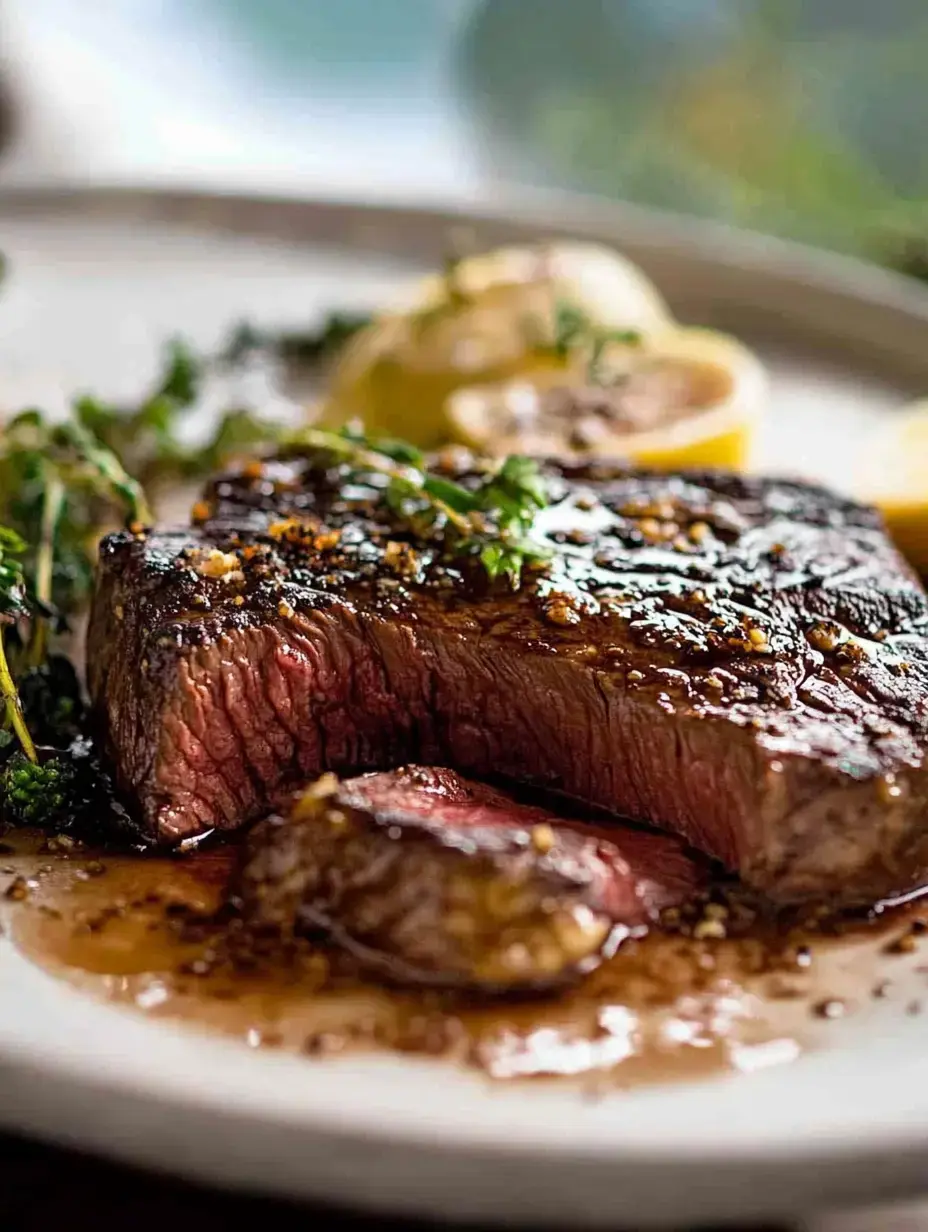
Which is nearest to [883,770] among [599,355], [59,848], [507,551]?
[507,551]

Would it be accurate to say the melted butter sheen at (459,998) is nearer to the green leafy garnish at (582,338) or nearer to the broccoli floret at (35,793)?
the broccoli floret at (35,793)

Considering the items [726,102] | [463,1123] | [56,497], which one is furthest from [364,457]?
A: [726,102]

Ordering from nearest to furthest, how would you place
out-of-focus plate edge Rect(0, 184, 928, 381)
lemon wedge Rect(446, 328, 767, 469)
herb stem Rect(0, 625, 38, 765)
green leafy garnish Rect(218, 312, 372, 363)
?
herb stem Rect(0, 625, 38, 765) < lemon wedge Rect(446, 328, 767, 469) < green leafy garnish Rect(218, 312, 372, 363) < out-of-focus plate edge Rect(0, 184, 928, 381)

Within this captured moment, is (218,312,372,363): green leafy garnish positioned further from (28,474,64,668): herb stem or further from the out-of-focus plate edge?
(28,474,64,668): herb stem

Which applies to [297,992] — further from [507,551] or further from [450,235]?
[450,235]

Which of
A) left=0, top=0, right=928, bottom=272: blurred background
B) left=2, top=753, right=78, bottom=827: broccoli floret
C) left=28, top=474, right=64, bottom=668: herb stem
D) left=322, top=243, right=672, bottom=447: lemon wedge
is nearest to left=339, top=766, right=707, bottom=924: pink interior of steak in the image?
left=2, top=753, right=78, bottom=827: broccoli floret
